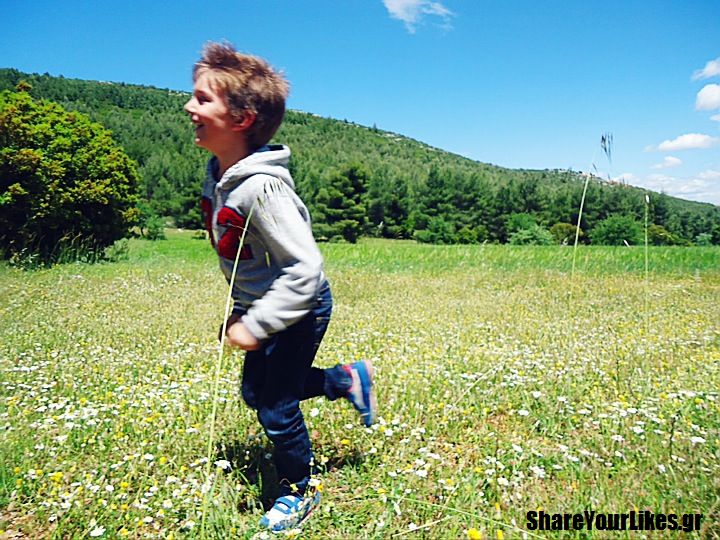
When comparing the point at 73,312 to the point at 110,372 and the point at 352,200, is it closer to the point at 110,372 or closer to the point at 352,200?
the point at 110,372

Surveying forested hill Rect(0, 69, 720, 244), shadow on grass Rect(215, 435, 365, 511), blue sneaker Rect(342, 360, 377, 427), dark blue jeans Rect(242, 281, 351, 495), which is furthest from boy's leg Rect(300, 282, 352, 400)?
forested hill Rect(0, 69, 720, 244)

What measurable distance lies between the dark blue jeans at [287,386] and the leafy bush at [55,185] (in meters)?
10.2

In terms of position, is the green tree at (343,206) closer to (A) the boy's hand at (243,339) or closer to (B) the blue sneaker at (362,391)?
(B) the blue sneaker at (362,391)

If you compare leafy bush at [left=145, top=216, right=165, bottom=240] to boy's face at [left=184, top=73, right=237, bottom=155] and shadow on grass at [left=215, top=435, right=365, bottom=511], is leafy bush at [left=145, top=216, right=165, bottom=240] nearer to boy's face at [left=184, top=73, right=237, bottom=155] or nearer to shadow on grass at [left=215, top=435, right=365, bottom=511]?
shadow on grass at [left=215, top=435, right=365, bottom=511]

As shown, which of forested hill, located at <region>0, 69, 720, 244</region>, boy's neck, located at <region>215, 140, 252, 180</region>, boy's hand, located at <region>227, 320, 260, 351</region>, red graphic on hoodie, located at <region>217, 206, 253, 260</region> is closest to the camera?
boy's hand, located at <region>227, 320, 260, 351</region>

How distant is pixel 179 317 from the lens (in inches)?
264

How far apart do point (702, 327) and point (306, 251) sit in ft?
18.8

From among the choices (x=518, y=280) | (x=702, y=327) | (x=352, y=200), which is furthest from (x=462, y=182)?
(x=702, y=327)

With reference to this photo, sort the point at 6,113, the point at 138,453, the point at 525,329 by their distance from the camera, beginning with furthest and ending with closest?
the point at 6,113
the point at 525,329
the point at 138,453

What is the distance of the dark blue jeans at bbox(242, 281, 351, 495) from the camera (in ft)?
8.18

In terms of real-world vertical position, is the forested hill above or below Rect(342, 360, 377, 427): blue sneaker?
above

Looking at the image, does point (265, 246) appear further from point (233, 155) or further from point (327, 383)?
point (327, 383)

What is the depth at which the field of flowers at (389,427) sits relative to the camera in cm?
247

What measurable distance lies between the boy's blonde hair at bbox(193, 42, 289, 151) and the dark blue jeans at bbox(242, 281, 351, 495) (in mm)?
775
